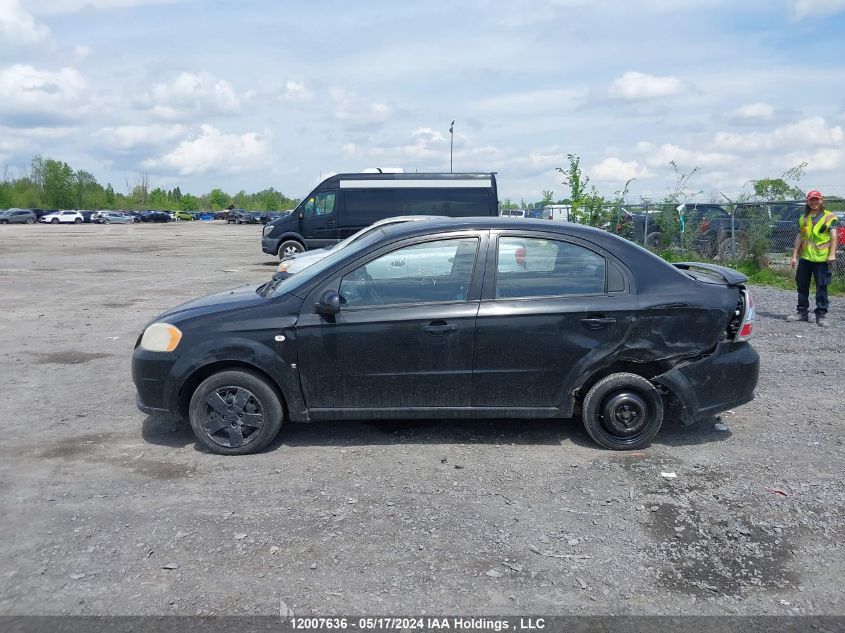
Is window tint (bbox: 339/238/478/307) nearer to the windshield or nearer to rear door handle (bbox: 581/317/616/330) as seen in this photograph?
the windshield

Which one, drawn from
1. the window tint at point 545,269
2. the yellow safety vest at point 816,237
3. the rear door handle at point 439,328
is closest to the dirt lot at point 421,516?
the rear door handle at point 439,328

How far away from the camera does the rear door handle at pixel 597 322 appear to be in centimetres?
519

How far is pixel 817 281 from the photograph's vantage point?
33.5ft

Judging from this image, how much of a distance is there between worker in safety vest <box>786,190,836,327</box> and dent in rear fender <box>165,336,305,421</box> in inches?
312

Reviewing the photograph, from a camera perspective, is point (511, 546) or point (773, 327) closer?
point (511, 546)

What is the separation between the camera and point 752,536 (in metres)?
4.07

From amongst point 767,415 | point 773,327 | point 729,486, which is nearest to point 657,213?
point 773,327

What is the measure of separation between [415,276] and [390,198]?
571 inches

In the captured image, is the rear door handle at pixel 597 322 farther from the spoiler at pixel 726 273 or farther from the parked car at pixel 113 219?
the parked car at pixel 113 219

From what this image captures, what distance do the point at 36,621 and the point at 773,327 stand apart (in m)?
9.64

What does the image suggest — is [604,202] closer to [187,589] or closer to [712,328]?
[712,328]

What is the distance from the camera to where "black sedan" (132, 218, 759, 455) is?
5168mm

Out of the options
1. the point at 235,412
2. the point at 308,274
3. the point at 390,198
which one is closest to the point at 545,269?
the point at 308,274

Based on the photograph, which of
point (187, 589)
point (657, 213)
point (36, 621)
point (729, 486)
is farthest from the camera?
point (657, 213)
